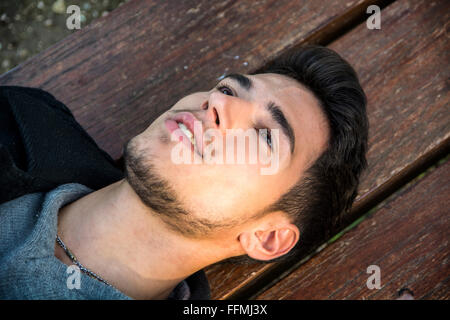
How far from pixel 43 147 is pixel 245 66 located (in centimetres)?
100

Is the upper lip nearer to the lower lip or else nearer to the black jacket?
the lower lip

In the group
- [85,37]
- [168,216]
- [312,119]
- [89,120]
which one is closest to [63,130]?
[89,120]

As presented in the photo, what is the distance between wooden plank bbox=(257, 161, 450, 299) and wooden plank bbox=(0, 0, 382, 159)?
937 mm

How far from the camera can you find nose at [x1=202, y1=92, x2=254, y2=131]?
1343mm

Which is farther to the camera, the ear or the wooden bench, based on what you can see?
the wooden bench

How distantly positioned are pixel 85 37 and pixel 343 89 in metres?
1.26

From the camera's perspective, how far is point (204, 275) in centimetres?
165

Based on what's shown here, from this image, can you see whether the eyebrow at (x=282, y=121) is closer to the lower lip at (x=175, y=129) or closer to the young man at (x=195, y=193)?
the young man at (x=195, y=193)

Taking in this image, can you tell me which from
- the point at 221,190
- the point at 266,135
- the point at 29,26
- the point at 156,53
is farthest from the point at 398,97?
the point at 29,26

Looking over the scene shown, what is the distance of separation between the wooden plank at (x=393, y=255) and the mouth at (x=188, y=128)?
817 millimetres

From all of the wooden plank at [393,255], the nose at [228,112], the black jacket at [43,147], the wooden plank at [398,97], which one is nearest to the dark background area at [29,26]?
the black jacket at [43,147]

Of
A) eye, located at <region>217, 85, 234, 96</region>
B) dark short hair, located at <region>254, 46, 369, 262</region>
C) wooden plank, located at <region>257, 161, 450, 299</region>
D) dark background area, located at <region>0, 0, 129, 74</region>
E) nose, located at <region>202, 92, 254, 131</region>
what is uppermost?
dark background area, located at <region>0, 0, 129, 74</region>

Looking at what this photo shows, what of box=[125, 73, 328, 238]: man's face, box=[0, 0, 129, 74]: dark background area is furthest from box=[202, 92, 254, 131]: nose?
box=[0, 0, 129, 74]: dark background area

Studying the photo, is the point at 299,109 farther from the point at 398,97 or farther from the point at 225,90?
the point at 398,97
